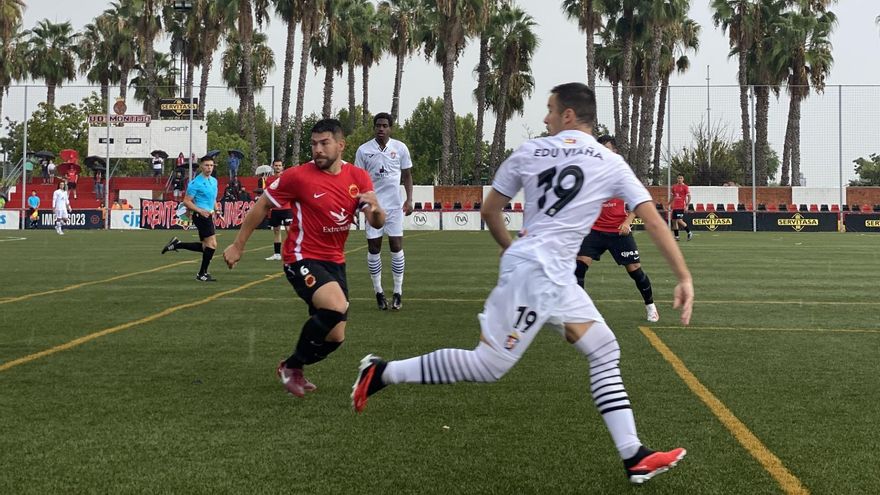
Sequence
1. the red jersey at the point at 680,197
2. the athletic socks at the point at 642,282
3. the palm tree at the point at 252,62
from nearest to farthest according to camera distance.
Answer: the athletic socks at the point at 642,282
the red jersey at the point at 680,197
the palm tree at the point at 252,62

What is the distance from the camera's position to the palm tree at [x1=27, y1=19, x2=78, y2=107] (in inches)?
2936

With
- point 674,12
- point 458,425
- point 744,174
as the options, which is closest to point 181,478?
point 458,425

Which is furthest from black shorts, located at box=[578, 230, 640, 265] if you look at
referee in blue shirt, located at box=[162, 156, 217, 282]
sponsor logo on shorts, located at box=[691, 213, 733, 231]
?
sponsor logo on shorts, located at box=[691, 213, 733, 231]

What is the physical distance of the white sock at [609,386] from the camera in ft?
15.1

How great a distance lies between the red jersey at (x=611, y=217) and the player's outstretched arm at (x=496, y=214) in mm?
5659

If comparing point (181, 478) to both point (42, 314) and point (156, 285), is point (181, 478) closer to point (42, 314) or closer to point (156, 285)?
point (42, 314)

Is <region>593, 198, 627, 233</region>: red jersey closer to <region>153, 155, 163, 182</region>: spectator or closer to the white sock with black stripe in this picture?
the white sock with black stripe

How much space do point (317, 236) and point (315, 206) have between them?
211 millimetres

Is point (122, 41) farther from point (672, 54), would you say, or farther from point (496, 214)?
point (496, 214)

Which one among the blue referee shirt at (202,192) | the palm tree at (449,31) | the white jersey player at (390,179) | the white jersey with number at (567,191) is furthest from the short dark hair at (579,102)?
the palm tree at (449,31)

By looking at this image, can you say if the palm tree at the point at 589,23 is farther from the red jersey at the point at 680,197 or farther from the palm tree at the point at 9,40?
the palm tree at the point at 9,40

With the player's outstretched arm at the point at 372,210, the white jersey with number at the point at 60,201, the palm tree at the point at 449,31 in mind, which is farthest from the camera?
the palm tree at the point at 449,31

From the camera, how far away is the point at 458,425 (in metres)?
5.70

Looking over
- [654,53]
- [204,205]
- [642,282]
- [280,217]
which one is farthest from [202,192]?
[654,53]
